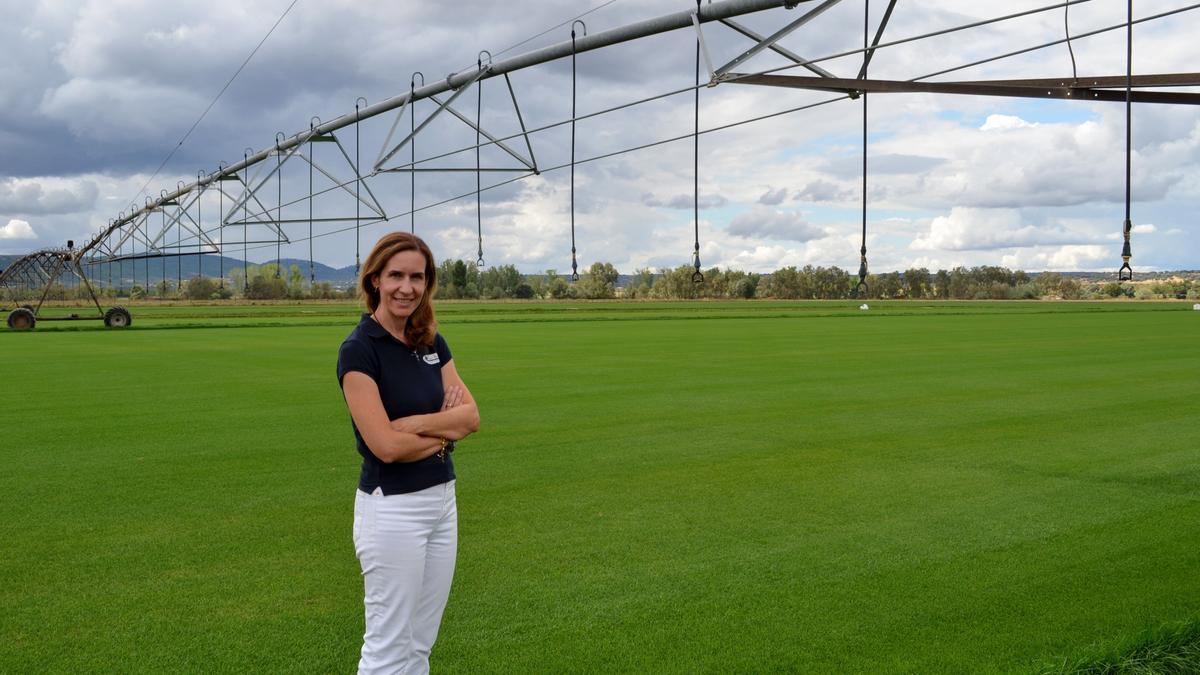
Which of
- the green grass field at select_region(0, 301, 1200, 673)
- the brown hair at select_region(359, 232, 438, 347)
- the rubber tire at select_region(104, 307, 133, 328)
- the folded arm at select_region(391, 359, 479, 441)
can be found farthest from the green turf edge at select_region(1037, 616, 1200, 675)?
the rubber tire at select_region(104, 307, 133, 328)

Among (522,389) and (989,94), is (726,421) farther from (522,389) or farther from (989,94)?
(989,94)

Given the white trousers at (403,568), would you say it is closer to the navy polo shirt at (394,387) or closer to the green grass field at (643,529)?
the navy polo shirt at (394,387)

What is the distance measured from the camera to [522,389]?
1983 centimetres

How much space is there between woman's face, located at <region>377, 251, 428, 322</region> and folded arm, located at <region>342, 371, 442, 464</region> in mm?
317

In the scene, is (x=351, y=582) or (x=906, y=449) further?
(x=906, y=449)

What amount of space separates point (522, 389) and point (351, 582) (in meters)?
12.7

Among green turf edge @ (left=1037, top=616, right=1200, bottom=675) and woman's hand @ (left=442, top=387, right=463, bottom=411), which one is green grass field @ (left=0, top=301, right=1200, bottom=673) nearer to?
green turf edge @ (left=1037, top=616, right=1200, bottom=675)

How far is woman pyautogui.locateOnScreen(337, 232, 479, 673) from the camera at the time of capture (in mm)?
4129

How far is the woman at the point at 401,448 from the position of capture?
413cm

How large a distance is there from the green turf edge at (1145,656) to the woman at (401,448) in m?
3.60

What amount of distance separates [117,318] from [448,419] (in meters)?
49.6

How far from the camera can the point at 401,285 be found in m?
4.23

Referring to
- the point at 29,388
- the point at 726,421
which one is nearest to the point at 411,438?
the point at 726,421

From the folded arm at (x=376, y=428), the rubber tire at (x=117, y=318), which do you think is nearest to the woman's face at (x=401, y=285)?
the folded arm at (x=376, y=428)
